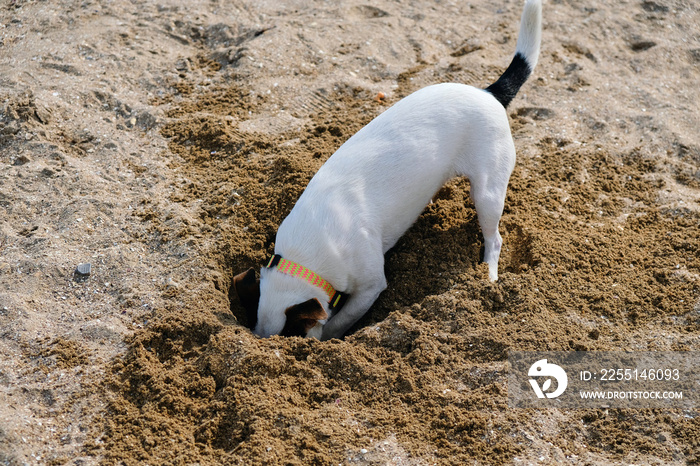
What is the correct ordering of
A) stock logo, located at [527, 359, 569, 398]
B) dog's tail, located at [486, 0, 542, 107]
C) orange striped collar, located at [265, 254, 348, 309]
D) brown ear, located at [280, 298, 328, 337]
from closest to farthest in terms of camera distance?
stock logo, located at [527, 359, 569, 398], brown ear, located at [280, 298, 328, 337], orange striped collar, located at [265, 254, 348, 309], dog's tail, located at [486, 0, 542, 107]

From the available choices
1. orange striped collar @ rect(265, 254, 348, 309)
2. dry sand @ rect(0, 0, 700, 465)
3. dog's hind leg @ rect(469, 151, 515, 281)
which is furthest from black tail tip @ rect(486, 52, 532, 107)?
orange striped collar @ rect(265, 254, 348, 309)

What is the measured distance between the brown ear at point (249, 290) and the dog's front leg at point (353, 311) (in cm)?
54

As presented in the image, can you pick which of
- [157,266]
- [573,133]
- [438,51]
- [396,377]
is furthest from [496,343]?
[438,51]

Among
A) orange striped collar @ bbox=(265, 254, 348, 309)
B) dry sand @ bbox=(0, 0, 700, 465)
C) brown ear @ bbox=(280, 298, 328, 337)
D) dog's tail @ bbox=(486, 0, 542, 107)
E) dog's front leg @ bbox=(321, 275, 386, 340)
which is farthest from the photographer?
dog's tail @ bbox=(486, 0, 542, 107)

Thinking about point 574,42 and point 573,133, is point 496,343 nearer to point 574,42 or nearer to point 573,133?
point 573,133

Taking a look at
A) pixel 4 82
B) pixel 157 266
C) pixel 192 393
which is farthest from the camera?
pixel 4 82

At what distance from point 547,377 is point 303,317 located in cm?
154

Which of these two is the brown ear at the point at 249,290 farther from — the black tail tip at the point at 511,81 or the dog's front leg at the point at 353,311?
the black tail tip at the point at 511,81

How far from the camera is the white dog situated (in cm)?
423

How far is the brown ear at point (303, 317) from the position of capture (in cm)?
402

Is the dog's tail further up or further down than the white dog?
further up

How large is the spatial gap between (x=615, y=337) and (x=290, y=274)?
7.09ft

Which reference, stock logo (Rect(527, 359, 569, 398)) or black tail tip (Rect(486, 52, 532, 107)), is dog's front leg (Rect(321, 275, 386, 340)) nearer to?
stock logo (Rect(527, 359, 569, 398))

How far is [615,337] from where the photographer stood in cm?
419
